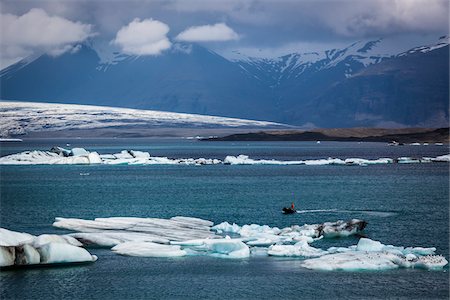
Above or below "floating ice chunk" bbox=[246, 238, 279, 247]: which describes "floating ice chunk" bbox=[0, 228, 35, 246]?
above

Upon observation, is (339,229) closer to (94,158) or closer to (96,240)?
(96,240)

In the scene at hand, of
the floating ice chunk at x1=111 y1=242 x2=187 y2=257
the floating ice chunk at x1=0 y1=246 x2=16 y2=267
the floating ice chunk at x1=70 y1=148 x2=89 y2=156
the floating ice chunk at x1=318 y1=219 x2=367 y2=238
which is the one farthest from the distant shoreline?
the floating ice chunk at x1=0 y1=246 x2=16 y2=267

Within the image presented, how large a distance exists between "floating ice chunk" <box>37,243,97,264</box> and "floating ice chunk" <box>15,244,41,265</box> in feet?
0.76

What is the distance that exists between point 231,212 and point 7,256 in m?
19.1

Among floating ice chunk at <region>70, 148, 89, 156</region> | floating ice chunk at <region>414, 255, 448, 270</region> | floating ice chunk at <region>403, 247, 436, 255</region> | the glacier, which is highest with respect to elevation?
floating ice chunk at <region>70, 148, 89, 156</region>

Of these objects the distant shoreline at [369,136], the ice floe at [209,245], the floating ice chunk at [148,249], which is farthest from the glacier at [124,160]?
the distant shoreline at [369,136]

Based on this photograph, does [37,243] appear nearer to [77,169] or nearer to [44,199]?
[44,199]

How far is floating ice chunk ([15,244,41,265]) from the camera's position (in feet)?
92.9

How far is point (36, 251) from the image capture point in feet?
94.0

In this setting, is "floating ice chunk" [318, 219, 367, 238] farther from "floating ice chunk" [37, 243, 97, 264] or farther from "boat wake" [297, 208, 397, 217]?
"floating ice chunk" [37, 243, 97, 264]

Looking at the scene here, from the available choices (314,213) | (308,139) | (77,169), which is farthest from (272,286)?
(308,139)

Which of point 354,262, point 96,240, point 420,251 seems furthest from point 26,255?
point 420,251

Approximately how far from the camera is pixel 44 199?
53.7 metres

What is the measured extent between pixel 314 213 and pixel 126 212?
37.1ft
